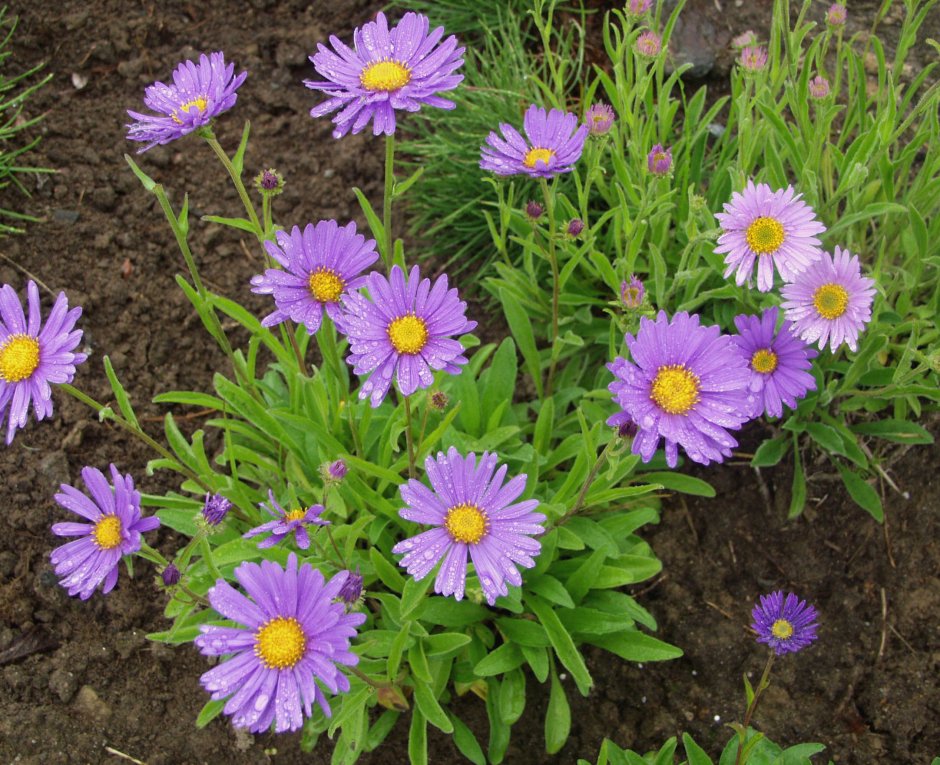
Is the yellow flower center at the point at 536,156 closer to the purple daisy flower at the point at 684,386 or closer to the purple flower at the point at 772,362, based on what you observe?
the purple daisy flower at the point at 684,386

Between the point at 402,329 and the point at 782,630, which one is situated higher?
the point at 402,329

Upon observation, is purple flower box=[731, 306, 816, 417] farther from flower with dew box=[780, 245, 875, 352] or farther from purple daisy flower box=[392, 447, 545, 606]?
purple daisy flower box=[392, 447, 545, 606]

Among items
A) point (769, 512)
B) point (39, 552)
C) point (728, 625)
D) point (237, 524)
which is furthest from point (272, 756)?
point (769, 512)

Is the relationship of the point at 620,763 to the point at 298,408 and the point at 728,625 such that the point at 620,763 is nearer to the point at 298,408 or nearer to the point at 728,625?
the point at 728,625

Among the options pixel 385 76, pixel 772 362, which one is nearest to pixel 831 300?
pixel 772 362

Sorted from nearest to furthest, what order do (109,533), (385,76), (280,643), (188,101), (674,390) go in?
(280,643) → (674,390) → (109,533) → (385,76) → (188,101)

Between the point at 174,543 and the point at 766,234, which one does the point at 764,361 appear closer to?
the point at 766,234

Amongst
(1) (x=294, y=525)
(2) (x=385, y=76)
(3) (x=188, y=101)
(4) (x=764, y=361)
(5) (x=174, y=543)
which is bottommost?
(1) (x=294, y=525)

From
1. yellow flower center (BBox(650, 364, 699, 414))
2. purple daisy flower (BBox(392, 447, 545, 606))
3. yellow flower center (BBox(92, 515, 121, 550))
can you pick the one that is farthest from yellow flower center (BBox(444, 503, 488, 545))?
yellow flower center (BBox(92, 515, 121, 550))
